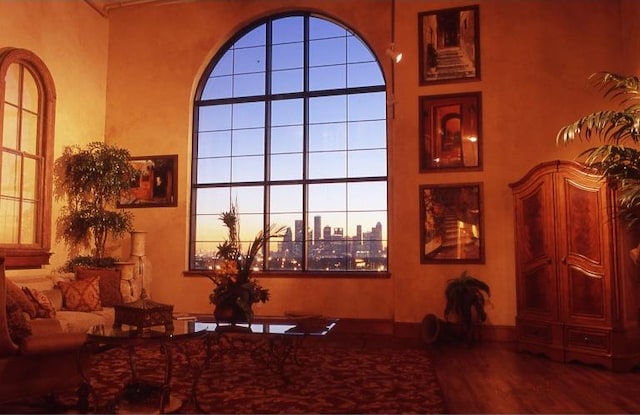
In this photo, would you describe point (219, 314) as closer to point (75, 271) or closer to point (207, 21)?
point (75, 271)

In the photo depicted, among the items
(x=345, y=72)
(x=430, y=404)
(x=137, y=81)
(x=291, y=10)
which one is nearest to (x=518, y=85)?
(x=345, y=72)

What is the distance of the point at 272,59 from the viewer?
830cm

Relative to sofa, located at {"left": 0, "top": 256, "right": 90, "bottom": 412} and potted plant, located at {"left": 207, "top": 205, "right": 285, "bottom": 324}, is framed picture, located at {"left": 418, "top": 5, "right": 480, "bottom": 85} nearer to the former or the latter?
potted plant, located at {"left": 207, "top": 205, "right": 285, "bottom": 324}

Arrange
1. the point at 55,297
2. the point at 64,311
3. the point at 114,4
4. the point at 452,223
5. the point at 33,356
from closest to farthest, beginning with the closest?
the point at 33,356 < the point at 64,311 < the point at 55,297 < the point at 452,223 < the point at 114,4

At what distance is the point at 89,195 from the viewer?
781 cm

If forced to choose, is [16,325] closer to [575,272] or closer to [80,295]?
[80,295]

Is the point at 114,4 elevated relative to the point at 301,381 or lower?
elevated

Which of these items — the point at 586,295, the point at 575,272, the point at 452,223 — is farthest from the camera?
the point at 452,223

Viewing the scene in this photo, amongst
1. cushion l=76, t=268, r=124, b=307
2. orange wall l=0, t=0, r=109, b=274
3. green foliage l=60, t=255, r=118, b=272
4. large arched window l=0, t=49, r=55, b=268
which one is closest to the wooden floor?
cushion l=76, t=268, r=124, b=307

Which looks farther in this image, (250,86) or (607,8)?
(250,86)

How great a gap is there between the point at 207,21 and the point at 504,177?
5397 millimetres

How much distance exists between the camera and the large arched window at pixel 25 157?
257 inches

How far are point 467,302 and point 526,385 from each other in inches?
72.9

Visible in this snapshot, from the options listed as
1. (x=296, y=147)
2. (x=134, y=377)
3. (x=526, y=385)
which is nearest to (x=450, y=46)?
(x=296, y=147)
